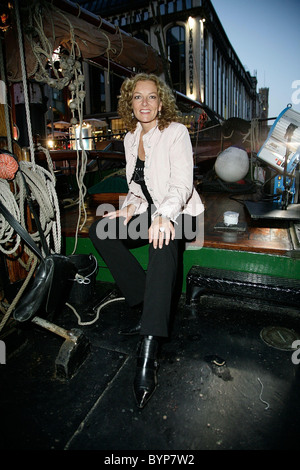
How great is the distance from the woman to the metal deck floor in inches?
11.2

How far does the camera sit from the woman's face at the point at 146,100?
229cm

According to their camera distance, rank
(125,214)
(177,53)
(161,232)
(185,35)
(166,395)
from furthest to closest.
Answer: (177,53)
(185,35)
(125,214)
(161,232)
(166,395)

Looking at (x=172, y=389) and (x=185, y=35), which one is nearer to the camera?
(x=172, y=389)

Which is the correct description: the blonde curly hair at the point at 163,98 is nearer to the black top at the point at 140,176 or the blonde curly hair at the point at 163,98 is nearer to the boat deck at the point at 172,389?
the black top at the point at 140,176

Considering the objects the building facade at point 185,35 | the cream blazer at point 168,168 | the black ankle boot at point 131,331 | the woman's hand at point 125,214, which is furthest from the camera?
the building facade at point 185,35

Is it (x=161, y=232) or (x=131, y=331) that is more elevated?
(x=161, y=232)

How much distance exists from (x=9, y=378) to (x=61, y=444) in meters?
0.67

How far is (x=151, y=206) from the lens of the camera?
258cm

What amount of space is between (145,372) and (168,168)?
1.59 metres

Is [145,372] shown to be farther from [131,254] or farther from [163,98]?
[163,98]

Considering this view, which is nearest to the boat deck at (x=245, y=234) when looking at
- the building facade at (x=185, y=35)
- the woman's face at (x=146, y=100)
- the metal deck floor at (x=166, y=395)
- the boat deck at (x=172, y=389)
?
the boat deck at (x=172, y=389)

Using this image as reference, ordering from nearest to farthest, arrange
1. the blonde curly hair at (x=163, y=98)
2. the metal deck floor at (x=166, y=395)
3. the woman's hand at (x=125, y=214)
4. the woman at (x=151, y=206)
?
the metal deck floor at (x=166, y=395) < the woman at (x=151, y=206) < the blonde curly hair at (x=163, y=98) < the woman's hand at (x=125, y=214)

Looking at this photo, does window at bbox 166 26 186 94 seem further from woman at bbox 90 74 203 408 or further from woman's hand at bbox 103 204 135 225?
woman's hand at bbox 103 204 135 225

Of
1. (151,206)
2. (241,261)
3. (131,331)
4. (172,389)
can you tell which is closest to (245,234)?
(241,261)
